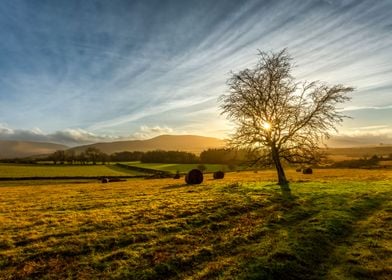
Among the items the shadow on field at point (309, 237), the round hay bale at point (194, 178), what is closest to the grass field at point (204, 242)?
the shadow on field at point (309, 237)

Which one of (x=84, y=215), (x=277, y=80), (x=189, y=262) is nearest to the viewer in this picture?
(x=189, y=262)

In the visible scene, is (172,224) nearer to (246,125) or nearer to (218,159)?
(246,125)

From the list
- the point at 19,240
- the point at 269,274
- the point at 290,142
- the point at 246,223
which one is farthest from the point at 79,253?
the point at 290,142

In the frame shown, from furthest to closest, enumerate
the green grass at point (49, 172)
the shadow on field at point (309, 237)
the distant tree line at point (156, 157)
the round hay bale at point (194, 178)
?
the distant tree line at point (156, 157), the green grass at point (49, 172), the round hay bale at point (194, 178), the shadow on field at point (309, 237)

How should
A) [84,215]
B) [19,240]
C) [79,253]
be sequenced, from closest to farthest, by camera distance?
[79,253] → [19,240] → [84,215]

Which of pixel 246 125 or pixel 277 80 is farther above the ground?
pixel 277 80

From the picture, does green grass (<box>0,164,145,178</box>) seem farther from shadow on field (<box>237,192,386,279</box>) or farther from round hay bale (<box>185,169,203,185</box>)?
shadow on field (<box>237,192,386,279</box>)

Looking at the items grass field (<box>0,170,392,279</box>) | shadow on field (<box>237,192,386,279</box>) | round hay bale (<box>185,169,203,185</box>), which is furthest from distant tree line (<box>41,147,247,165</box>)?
grass field (<box>0,170,392,279</box>)

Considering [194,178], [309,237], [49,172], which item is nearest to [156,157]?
[49,172]

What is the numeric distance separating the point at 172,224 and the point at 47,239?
526 cm

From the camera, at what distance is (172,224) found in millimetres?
13758

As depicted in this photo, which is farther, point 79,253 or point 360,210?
point 360,210

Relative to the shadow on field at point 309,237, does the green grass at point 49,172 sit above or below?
above

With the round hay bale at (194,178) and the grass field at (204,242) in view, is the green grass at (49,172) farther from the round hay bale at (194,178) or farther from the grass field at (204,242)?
the grass field at (204,242)
